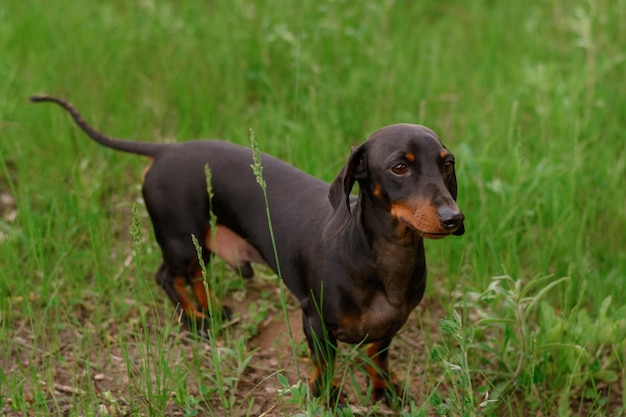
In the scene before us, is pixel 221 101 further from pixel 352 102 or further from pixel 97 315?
pixel 97 315

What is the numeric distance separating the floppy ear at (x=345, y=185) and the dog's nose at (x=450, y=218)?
0.42 meters

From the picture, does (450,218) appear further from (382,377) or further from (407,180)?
(382,377)

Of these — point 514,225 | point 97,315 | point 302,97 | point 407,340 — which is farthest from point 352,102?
point 97,315

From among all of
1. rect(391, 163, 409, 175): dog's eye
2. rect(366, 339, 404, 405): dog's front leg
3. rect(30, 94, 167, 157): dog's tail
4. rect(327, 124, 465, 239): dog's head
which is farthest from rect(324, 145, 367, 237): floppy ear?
rect(30, 94, 167, 157): dog's tail

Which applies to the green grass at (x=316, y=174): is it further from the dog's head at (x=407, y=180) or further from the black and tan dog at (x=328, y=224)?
the dog's head at (x=407, y=180)

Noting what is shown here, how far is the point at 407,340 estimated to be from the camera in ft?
12.6

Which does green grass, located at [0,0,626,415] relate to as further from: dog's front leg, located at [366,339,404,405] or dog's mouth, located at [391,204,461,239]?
dog's mouth, located at [391,204,461,239]

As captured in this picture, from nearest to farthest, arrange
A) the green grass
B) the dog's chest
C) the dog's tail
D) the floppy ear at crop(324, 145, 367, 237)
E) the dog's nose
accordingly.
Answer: the dog's nose
the floppy ear at crop(324, 145, 367, 237)
the dog's chest
the green grass
the dog's tail

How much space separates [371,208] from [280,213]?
535 mm

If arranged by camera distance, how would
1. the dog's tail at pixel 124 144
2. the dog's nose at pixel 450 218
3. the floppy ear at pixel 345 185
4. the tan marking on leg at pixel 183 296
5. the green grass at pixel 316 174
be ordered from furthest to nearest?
the tan marking on leg at pixel 183 296 → the dog's tail at pixel 124 144 → the green grass at pixel 316 174 → the floppy ear at pixel 345 185 → the dog's nose at pixel 450 218

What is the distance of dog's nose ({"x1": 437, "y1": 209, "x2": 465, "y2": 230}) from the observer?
2.62m

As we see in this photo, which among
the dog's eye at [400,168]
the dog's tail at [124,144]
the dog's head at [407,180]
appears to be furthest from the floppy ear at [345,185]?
the dog's tail at [124,144]

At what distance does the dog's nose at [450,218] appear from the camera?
2.62m

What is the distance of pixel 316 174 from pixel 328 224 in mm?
1237
